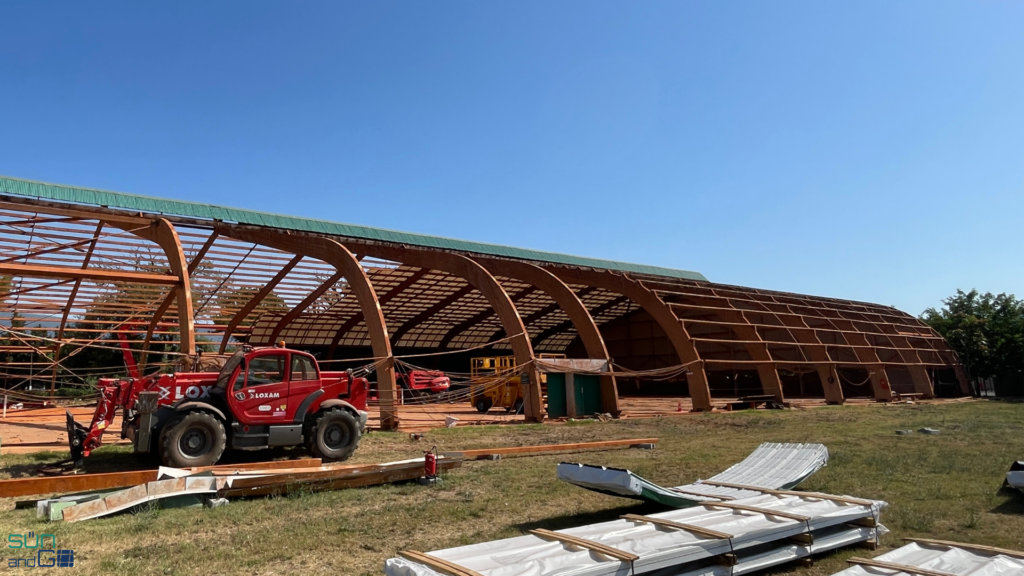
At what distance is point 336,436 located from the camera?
10.7m

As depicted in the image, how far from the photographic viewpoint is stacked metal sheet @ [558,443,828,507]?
245 inches

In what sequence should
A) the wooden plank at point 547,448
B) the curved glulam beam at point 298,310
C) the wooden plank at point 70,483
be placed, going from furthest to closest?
the curved glulam beam at point 298,310 → the wooden plank at point 547,448 → the wooden plank at point 70,483

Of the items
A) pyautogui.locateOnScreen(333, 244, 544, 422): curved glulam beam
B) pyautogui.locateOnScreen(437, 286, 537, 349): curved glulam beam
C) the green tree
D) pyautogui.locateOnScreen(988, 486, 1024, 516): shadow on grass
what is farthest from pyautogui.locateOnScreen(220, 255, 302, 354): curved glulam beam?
the green tree

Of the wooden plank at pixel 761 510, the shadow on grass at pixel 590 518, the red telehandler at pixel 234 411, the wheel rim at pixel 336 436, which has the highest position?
the red telehandler at pixel 234 411

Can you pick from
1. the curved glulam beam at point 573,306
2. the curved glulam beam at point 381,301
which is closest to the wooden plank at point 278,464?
the curved glulam beam at point 573,306

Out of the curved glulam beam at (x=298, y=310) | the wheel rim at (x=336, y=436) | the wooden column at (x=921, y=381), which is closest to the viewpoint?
the wheel rim at (x=336, y=436)

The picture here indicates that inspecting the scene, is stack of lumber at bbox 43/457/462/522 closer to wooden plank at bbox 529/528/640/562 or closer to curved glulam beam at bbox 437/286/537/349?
wooden plank at bbox 529/528/640/562

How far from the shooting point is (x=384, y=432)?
574 inches

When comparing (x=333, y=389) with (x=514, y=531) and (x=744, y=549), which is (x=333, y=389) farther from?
(x=744, y=549)

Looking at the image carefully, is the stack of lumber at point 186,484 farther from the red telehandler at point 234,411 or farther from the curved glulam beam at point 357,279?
the curved glulam beam at point 357,279

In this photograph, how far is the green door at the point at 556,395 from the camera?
19266 mm

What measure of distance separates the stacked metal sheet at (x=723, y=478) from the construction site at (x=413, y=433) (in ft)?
0.12

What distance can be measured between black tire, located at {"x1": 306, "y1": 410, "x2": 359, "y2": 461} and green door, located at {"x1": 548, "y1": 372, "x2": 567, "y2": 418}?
9309 millimetres

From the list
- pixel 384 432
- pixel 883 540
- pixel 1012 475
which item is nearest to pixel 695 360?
pixel 384 432
